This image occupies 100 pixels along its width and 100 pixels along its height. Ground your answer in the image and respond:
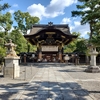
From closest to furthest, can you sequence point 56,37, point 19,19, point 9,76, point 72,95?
point 72,95
point 9,76
point 56,37
point 19,19

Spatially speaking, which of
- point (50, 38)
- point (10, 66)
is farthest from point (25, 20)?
point (10, 66)

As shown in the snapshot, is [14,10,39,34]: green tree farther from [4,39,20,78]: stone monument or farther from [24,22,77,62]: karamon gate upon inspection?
[4,39,20,78]: stone monument

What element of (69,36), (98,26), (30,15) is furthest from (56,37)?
(98,26)

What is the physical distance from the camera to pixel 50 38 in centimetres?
2244

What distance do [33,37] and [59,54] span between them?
15.6ft

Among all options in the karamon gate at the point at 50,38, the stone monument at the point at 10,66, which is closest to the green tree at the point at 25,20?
the karamon gate at the point at 50,38

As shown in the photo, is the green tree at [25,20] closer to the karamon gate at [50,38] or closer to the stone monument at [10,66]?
the karamon gate at [50,38]

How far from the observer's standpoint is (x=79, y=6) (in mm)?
19516

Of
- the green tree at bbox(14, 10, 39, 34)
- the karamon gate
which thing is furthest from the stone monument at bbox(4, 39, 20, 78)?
the green tree at bbox(14, 10, 39, 34)

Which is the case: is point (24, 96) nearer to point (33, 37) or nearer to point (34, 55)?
point (33, 37)

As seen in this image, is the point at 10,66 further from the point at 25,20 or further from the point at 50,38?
the point at 25,20

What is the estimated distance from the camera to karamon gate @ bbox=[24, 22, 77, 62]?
68.3ft

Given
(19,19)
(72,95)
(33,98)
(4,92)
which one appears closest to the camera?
(33,98)

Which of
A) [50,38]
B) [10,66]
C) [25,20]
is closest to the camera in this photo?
[10,66]
